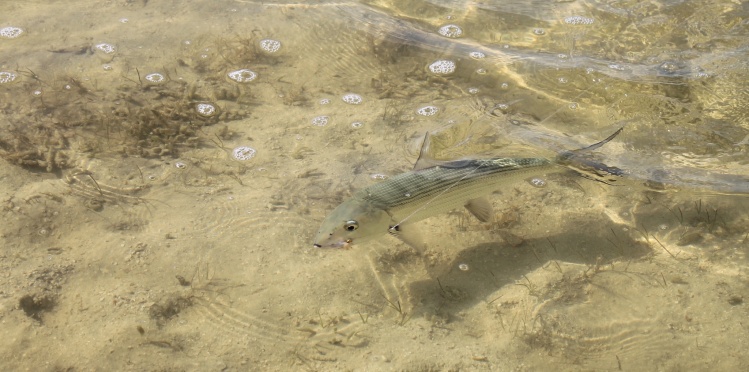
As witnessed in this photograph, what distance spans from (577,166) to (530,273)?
44.8 inches

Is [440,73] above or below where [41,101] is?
above

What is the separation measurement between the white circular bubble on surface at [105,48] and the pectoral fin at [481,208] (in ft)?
16.7

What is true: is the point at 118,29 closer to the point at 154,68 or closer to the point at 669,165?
the point at 154,68

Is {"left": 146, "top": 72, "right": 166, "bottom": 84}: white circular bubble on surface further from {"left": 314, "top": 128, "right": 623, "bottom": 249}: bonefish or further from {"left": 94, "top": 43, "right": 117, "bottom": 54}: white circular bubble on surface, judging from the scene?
{"left": 314, "top": 128, "right": 623, "bottom": 249}: bonefish

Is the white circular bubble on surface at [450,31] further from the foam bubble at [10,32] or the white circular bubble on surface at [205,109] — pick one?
the foam bubble at [10,32]

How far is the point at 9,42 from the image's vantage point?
6.64 metres

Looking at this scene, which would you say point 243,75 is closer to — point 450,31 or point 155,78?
point 155,78

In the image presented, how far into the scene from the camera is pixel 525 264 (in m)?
4.20

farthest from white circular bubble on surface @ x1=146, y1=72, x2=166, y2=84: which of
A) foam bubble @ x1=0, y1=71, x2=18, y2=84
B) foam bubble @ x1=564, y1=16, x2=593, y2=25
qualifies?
foam bubble @ x1=564, y1=16, x2=593, y2=25

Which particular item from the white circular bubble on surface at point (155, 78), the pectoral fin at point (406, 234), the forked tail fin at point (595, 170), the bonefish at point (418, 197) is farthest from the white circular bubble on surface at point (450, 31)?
the pectoral fin at point (406, 234)

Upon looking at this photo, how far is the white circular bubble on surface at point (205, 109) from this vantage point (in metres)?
5.70

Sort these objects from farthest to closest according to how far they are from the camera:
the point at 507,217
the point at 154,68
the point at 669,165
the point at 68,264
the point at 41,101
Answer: the point at 154,68, the point at 41,101, the point at 669,165, the point at 507,217, the point at 68,264

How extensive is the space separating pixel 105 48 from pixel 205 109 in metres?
1.99

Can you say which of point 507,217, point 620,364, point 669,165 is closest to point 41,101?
point 507,217
